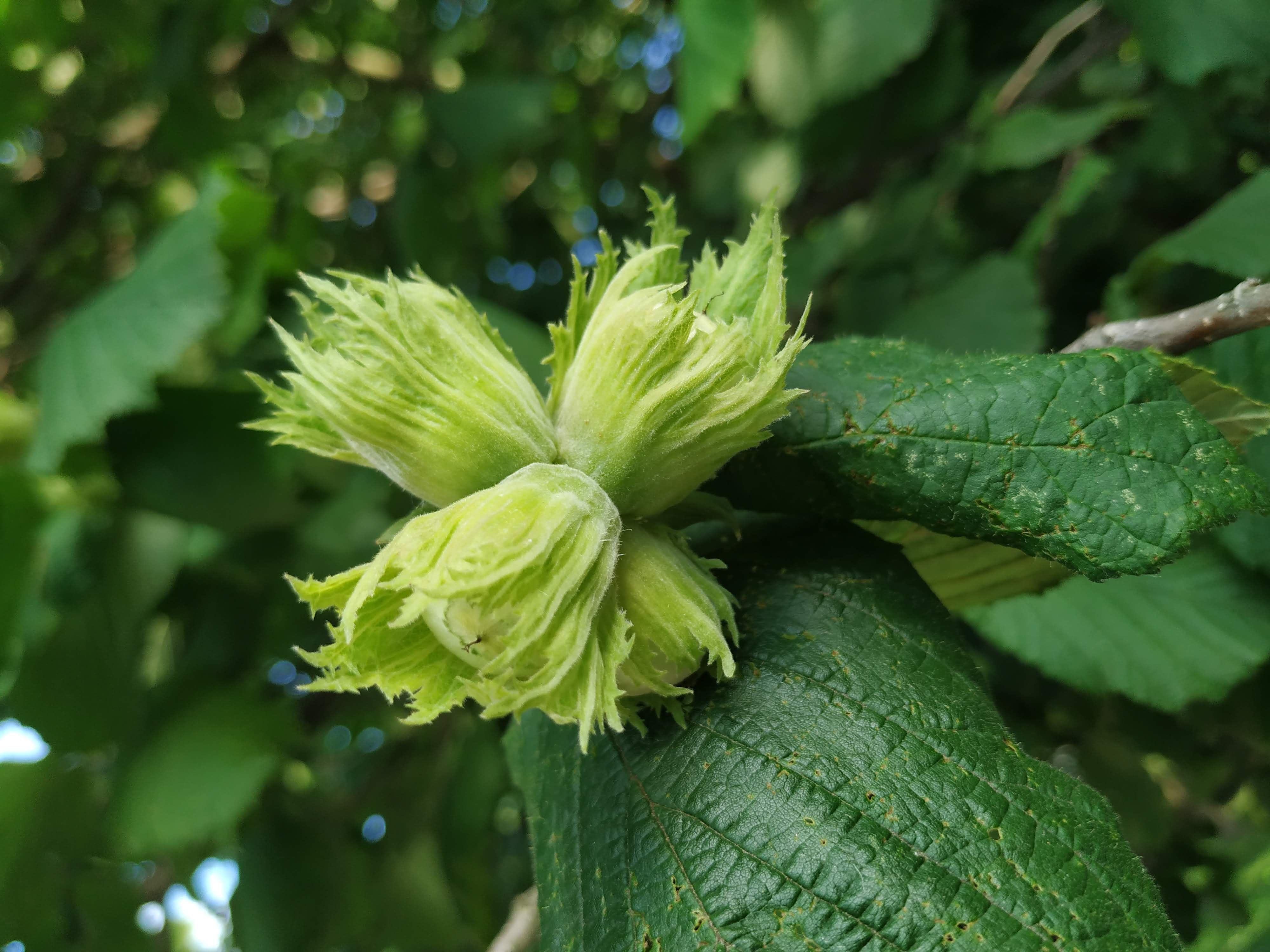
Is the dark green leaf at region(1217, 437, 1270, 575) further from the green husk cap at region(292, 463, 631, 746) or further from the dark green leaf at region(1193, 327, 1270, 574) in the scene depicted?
the green husk cap at region(292, 463, 631, 746)

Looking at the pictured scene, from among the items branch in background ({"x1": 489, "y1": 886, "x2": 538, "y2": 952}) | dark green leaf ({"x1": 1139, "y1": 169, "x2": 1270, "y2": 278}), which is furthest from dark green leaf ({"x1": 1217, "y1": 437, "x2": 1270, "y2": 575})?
branch in background ({"x1": 489, "y1": 886, "x2": 538, "y2": 952})

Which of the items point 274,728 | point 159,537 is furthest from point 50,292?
point 274,728

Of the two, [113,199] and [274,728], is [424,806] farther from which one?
[113,199]

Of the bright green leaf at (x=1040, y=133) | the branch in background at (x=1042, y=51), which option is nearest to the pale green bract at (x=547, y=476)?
the bright green leaf at (x=1040, y=133)

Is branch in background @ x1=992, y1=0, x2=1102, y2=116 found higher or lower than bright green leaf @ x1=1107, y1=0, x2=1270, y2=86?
lower

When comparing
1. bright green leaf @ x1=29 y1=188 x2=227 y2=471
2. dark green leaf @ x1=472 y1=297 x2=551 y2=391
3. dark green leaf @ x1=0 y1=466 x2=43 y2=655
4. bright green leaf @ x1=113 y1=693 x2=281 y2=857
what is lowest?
bright green leaf @ x1=113 y1=693 x2=281 y2=857

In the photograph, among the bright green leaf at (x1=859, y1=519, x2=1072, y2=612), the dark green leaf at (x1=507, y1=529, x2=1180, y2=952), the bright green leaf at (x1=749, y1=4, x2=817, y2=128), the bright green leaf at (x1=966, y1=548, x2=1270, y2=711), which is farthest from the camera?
the bright green leaf at (x1=749, y1=4, x2=817, y2=128)

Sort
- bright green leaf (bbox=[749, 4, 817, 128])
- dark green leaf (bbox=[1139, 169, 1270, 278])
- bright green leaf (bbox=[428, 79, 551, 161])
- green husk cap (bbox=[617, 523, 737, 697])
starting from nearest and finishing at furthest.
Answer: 1. green husk cap (bbox=[617, 523, 737, 697])
2. dark green leaf (bbox=[1139, 169, 1270, 278])
3. bright green leaf (bbox=[749, 4, 817, 128])
4. bright green leaf (bbox=[428, 79, 551, 161])
